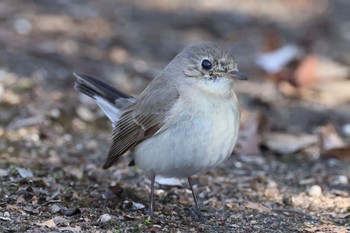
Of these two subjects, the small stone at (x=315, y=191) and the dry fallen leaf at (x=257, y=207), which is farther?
the small stone at (x=315, y=191)

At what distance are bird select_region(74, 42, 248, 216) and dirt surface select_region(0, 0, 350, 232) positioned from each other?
372mm

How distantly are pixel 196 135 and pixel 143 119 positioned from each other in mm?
538

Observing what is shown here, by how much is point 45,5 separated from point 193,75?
6.18 m

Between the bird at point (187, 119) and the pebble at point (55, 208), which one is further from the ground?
the bird at point (187, 119)

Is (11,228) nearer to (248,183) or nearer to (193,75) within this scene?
(193,75)

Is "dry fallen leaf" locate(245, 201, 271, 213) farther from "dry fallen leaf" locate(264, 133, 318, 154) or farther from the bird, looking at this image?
"dry fallen leaf" locate(264, 133, 318, 154)

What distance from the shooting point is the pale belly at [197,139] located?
17.6 ft

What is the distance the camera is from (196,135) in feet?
17.5

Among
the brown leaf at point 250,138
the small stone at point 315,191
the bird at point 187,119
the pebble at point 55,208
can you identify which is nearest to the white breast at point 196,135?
the bird at point 187,119

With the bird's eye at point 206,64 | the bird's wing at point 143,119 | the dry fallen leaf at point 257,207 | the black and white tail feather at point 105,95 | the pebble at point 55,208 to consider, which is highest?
the black and white tail feather at point 105,95

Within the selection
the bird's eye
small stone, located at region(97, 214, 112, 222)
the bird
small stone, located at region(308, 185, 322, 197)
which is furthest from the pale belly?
small stone, located at region(308, 185, 322, 197)

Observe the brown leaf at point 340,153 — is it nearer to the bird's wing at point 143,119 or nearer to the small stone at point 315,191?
the small stone at point 315,191

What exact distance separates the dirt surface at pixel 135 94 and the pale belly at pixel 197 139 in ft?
1.33

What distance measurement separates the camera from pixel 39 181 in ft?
19.6
